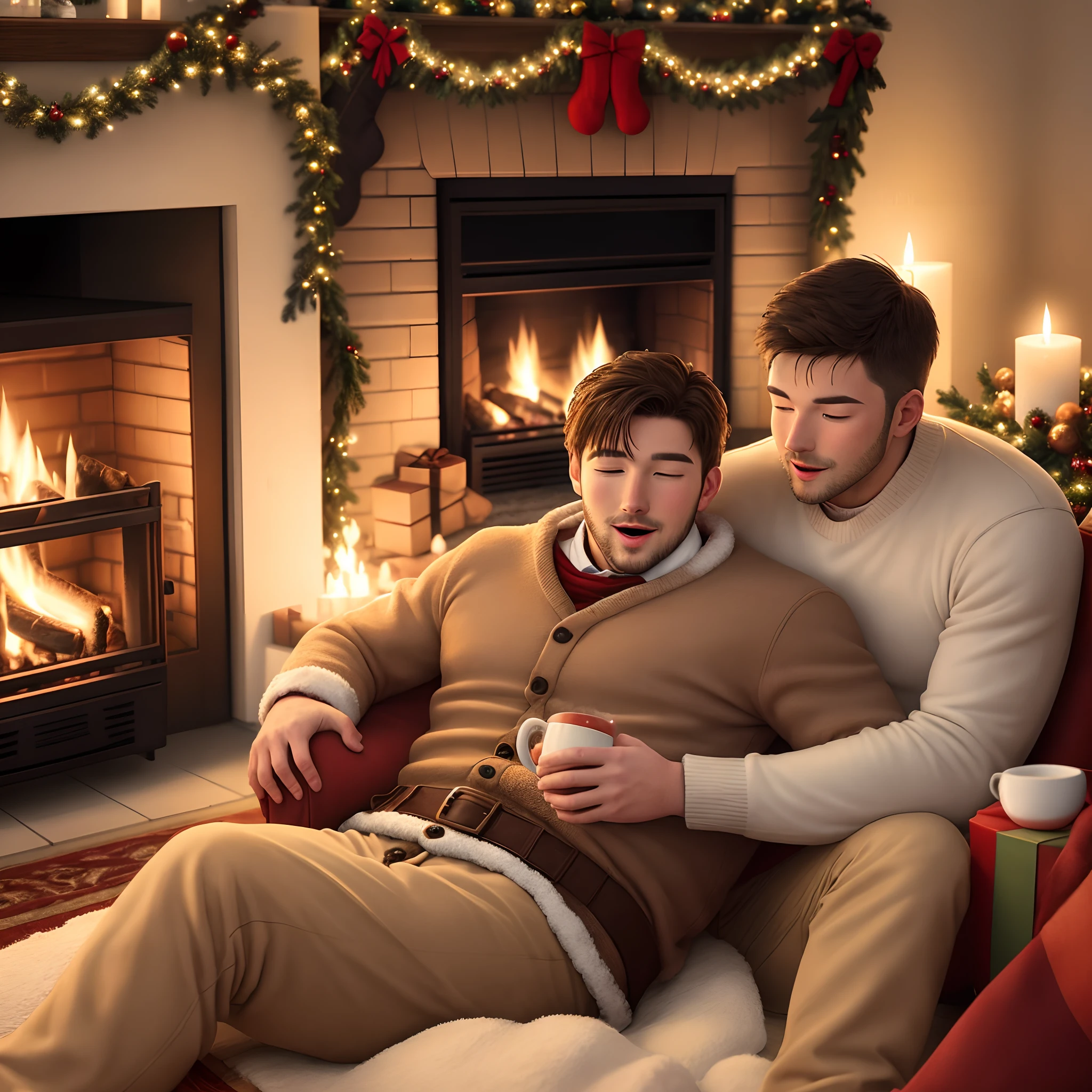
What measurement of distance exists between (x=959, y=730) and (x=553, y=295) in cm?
287

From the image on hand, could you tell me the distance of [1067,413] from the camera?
118 inches

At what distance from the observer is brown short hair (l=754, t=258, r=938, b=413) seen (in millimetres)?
1714

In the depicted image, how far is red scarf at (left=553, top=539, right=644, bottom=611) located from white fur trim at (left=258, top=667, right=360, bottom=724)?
327mm

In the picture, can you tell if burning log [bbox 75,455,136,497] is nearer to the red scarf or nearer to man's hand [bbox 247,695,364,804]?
man's hand [bbox 247,695,364,804]

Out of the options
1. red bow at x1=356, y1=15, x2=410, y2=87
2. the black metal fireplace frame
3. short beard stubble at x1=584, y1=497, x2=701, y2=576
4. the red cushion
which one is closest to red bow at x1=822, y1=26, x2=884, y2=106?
red bow at x1=356, y1=15, x2=410, y2=87

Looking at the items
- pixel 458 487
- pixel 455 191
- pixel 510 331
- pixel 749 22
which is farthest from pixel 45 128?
pixel 749 22

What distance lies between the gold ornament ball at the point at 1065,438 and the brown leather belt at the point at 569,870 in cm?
184

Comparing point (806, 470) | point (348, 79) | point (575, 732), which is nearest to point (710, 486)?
point (806, 470)

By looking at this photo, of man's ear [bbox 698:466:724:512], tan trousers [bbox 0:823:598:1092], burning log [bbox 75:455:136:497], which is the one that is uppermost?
man's ear [bbox 698:466:724:512]

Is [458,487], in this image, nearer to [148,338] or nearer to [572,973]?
[148,338]

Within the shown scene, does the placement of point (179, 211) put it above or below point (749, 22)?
below

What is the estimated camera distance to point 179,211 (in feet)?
10.1

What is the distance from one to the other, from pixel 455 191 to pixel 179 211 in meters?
0.87

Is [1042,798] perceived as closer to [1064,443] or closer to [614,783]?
[614,783]
